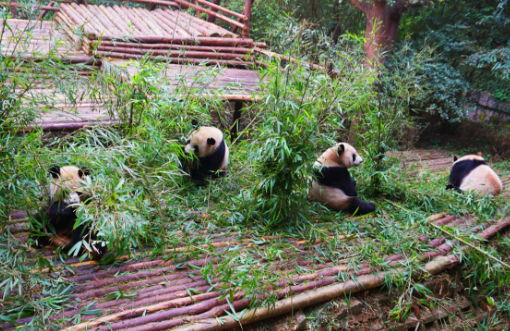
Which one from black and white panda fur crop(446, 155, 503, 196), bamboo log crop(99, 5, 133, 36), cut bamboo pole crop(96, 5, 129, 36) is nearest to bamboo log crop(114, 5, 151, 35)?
bamboo log crop(99, 5, 133, 36)

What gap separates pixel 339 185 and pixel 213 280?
5.50ft

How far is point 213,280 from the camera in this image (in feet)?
8.29

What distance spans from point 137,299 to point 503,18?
6841 millimetres

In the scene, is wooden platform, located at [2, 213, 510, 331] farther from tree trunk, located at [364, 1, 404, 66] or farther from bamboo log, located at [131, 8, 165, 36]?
bamboo log, located at [131, 8, 165, 36]

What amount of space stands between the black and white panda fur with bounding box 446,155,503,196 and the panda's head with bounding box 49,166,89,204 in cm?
381

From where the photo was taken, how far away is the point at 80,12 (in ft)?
23.5

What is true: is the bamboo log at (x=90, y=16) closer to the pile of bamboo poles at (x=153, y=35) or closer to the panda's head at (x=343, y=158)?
the pile of bamboo poles at (x=153, y=35)

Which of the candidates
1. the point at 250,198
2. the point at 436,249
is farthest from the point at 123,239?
the point at 436,249

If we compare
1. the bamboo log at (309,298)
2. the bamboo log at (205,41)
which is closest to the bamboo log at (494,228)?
the bamboo log at (309,298)

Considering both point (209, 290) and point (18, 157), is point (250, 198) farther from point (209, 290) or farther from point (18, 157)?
point (18, 157)

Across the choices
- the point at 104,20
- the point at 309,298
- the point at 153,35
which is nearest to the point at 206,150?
the point at 309,298

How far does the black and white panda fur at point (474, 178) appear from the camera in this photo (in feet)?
13.7

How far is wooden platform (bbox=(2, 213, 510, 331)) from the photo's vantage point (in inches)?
85.1

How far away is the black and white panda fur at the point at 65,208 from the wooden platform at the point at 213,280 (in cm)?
11
